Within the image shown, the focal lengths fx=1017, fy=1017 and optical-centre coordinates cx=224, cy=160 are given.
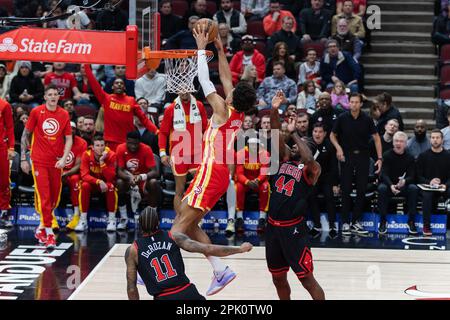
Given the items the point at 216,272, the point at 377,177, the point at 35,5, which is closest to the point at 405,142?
the point at 377,177

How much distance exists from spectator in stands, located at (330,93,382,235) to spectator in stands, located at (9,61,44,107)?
15.7ft

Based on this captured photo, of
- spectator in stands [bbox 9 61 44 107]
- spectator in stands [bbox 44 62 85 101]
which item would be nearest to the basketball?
spectator in stands [bbox 44 62 85 101]

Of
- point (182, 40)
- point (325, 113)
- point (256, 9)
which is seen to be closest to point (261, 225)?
point (325, 113)

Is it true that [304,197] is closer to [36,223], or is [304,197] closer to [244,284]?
[244,284]

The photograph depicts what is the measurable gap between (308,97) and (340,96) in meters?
0.47

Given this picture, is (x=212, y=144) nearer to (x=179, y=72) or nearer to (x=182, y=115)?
(x=179, y=72)

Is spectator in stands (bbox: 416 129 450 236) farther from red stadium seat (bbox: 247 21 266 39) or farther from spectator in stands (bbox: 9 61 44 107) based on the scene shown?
spectator in stands (bbox: 9 61 44 107)

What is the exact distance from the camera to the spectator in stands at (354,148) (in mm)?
13445

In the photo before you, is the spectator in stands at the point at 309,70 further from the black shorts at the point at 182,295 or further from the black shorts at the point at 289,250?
the black shorts at the point at 182,295

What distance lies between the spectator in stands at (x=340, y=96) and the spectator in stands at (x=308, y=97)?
24 centimetres

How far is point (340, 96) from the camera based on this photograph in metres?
14.8

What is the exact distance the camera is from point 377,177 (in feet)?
45.4

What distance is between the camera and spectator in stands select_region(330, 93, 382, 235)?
13445mm

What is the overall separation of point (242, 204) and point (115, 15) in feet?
14.7
